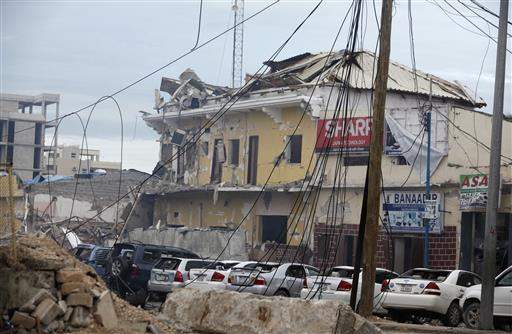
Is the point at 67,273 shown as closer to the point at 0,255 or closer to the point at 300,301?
the point at 0,255

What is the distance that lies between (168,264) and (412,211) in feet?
34.7

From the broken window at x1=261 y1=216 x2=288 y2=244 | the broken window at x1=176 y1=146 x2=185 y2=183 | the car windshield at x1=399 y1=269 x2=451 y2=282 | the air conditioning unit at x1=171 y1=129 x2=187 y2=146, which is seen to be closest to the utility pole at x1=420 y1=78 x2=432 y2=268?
the car windshield at x1=399 y1=269 x2=451 y2=282

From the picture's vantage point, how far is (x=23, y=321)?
14727 millimetres

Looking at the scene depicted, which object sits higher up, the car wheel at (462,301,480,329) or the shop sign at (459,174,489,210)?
the shop sign at (459,174,489,210)

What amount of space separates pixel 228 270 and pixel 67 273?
1085 centimetres

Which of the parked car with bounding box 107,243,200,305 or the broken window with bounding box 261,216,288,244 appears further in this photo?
the broken window with bounding box 261,216,288,244

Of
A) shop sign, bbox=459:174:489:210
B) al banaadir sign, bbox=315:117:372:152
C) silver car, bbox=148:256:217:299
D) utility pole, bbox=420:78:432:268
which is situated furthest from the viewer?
al banaadir sign, bbox=315:117:372:152

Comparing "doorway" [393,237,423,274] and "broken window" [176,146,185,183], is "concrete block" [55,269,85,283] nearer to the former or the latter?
"doorway" [393,237,423,274]

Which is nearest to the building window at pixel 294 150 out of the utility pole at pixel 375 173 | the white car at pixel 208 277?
the white car at pixel 208 277

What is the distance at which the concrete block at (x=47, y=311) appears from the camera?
14.8 metres

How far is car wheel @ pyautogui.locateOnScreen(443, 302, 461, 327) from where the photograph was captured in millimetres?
21906

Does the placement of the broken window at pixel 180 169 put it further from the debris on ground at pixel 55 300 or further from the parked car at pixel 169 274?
the debris on ground at pixel 55 300

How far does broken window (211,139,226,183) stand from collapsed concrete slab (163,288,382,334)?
89.8ft

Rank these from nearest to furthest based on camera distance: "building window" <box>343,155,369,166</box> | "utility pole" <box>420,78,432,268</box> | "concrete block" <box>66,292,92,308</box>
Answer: "concrete block" <box>66,292,92,308</box>
"utility pole" <box>420,78,432,268</box>
"building window" <box>343,155,369,166</box>
